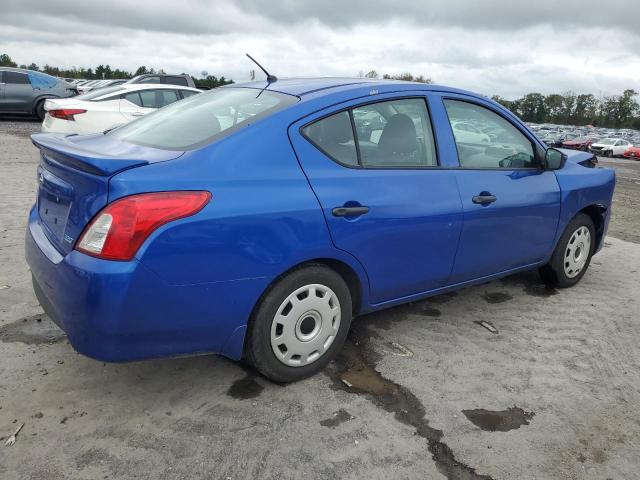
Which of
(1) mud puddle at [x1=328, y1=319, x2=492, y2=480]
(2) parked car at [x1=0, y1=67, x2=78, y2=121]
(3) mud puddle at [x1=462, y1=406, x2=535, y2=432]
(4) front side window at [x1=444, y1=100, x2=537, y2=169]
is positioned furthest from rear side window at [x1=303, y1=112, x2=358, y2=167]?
(2) parked car at [x1=0, y1=67, x2=78, y2=121]

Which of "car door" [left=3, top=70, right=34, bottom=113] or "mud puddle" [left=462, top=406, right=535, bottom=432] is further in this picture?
"car door" [left=3, top=70, right=34, bottom=113]

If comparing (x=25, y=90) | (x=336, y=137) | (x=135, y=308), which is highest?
(x=336, y=137)

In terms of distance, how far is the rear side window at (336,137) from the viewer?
2.94m

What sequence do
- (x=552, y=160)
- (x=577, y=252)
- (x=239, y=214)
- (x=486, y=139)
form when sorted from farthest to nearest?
(x=577, y=252)
(x=552, y=160)
(x=486, y=139)
(x=239, y=214)

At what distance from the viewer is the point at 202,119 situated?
314cm

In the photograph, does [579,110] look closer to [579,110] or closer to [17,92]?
[579,110]

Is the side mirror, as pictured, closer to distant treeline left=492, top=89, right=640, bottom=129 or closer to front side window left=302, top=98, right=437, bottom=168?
front side window left=302, top=98, right=437, bottom=168

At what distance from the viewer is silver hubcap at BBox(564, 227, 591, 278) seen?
459 centimetres

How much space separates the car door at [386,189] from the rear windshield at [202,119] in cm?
30

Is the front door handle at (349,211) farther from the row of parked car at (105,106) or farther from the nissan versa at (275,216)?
the row of parked car at (105,106)

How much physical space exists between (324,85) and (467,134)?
1045mm

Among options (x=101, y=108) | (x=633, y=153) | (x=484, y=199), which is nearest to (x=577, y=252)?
(x=484, y=199)

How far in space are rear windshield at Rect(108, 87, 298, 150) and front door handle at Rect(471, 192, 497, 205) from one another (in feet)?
4.37

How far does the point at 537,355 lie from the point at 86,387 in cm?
266
